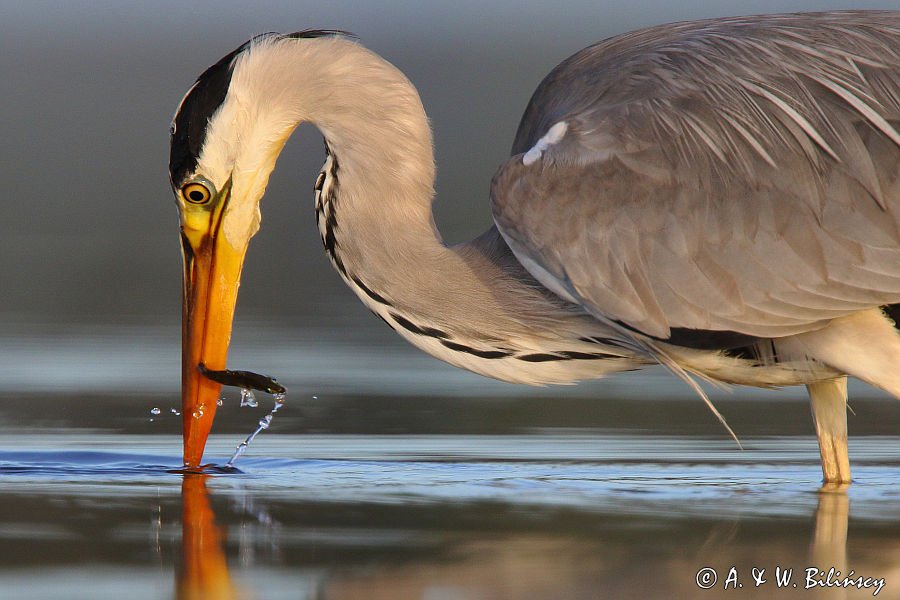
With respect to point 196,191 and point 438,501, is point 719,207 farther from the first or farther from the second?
point 196,191

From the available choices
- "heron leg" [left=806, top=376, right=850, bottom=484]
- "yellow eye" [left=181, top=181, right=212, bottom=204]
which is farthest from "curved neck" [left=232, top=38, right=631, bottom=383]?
"heron leg" [left=806, top=376, right=850, bottom=484]

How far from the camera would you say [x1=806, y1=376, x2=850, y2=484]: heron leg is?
650cm

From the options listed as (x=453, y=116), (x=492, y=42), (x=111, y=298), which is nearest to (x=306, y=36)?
(x=111, y=298)

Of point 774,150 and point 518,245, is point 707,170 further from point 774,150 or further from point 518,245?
point 518,245

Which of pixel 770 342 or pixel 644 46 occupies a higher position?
→ pixel 644 46

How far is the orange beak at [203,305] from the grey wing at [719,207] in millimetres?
1057

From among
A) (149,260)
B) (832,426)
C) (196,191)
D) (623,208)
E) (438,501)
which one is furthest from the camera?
(149,260)

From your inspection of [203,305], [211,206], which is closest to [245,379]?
[203,305]

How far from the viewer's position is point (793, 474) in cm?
672

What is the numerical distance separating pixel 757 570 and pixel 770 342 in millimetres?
1701

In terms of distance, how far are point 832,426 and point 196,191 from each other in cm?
251

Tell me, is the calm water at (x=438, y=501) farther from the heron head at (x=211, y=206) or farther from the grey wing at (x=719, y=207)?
the grey wing at (x=719, y=207)

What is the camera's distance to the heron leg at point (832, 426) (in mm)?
6500

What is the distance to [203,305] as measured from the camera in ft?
21.8
